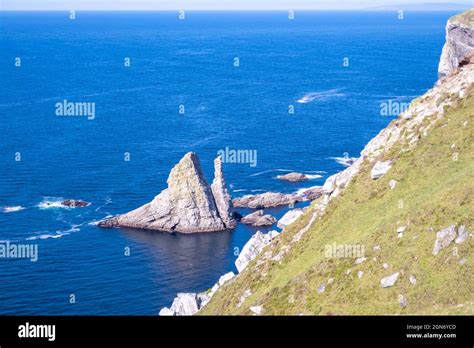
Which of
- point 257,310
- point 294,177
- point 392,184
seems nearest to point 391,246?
point 392,184

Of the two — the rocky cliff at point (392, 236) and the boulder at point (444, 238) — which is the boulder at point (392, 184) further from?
the boulder at point (444, 238)

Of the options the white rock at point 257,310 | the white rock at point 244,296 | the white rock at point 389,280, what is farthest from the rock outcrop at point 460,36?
the white rock at point 389,280

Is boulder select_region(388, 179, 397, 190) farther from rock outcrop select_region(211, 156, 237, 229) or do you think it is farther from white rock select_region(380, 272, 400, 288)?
rock outcrop select_region(211, 156, 237, 229)

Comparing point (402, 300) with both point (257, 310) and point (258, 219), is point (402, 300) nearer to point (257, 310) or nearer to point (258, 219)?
point (257, 310)

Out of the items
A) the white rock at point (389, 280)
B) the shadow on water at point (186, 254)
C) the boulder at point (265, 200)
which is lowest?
the shadow on water at point (186, 254)

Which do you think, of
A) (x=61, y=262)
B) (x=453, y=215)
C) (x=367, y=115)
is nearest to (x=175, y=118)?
(x=367, y=115)

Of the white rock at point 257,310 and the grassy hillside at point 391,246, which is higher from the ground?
the grassy hillside at point 391,246

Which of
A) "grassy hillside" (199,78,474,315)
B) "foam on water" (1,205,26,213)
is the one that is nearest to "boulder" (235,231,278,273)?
"grassy hillside" (199,78,474,315)

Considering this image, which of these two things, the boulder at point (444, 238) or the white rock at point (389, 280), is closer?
the white rock at point (389, 280)
